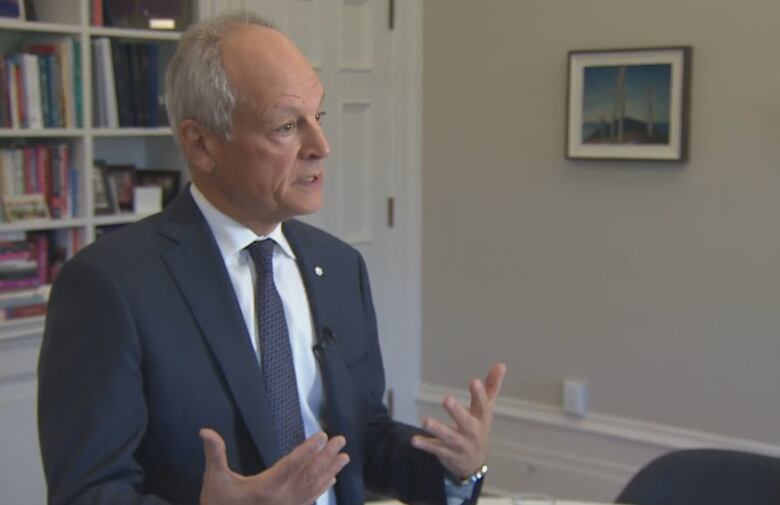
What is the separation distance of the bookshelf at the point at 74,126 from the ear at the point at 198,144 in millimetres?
1702

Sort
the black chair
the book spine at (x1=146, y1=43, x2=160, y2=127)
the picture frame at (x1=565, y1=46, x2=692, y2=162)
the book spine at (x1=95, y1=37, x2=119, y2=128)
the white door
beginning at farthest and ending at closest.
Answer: the white door → the picture frame at (x1=565, y1=46, x2=692, y2=162) → the book spine at (x1=146, y1=43, x2=160, y2=127) → the book spine at (x1=95, y1=37, x2=119, y2=128) → the black chair

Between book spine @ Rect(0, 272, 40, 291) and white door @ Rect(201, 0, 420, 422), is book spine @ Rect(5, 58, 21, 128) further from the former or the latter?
white door @ Rect(201, 0, 420, 422)

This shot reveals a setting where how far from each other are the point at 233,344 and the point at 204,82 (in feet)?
1.27

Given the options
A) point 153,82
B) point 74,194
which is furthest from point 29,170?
point 153,82

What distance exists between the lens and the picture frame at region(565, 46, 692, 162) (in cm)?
362

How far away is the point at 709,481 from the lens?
2264mm

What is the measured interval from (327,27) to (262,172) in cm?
255

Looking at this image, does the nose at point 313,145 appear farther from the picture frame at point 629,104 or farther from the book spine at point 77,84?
the picture frame at point 629,104

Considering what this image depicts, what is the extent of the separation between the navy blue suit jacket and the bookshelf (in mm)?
1780

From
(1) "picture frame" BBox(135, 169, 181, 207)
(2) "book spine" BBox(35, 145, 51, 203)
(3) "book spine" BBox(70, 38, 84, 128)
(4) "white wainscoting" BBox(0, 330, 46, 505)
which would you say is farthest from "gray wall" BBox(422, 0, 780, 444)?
(4) "white wainscoting" BBox(0, 330, 46, 505)

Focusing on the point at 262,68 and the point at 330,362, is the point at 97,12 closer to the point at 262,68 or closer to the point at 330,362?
the point at 262,68

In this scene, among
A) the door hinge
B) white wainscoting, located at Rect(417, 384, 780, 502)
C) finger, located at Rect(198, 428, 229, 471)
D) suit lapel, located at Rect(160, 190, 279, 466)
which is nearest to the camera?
finger, located at Rect(198, 428, 229, 471)

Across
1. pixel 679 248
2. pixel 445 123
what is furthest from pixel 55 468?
pixel 445 123

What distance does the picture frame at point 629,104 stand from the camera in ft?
11.9
